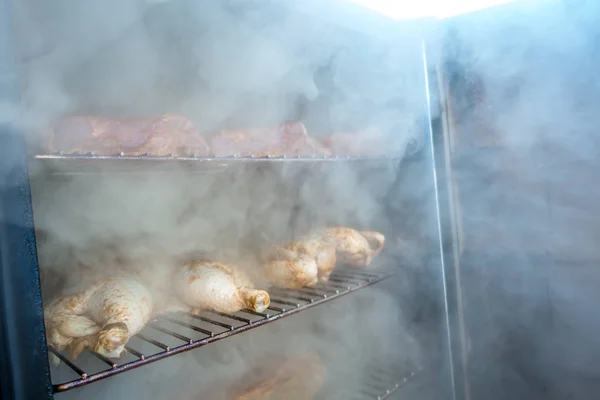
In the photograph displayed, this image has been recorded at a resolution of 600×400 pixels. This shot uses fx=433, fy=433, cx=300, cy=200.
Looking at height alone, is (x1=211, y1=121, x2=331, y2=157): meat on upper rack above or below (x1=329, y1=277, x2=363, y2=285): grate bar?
above

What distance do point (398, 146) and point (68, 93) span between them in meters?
1.43

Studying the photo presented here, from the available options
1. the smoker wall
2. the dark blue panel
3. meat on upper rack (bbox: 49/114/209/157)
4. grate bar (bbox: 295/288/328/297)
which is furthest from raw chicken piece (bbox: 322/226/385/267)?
the dark blue panel

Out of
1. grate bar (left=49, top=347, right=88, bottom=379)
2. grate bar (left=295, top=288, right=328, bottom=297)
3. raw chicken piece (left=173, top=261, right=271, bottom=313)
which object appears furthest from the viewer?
grate bar (left=295, top=288, right=328, bottom=297)

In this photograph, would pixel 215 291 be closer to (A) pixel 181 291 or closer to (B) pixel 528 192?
(A) pixel 181 291

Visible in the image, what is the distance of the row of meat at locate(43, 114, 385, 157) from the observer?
1.16m

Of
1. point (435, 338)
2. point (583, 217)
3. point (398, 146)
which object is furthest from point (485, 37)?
point (435, 338)

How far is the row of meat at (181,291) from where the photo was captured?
1.16 meters

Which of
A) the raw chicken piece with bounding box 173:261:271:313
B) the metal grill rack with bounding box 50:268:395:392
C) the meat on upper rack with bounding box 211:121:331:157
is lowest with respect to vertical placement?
the metal grill rack with bounding box 50:268:395:392

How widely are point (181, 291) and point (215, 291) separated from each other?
13 cm

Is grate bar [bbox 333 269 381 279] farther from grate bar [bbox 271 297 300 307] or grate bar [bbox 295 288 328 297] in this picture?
grate bar [bbox 271 297 300 307]

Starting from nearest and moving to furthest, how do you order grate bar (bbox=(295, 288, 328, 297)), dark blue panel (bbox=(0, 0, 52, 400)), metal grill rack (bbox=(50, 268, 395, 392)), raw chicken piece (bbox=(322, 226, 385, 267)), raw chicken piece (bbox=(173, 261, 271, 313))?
dark blue panel (bbox=(0, 0, 52, 400)) < metal grill rack (bbox=(50, 268, 395, 392)) < raw chicken piece (bbox=(173, 261, 271, 313)) < grate bar (bbox=(295, 288, 328, 297)) < raw chicken piece (bbox=(322, 226, 385, 267))

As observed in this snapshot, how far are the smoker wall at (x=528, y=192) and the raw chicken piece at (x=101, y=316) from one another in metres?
1.57

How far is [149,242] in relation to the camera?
1.72 m

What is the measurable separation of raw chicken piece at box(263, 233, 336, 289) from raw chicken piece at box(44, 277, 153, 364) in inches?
19.9
